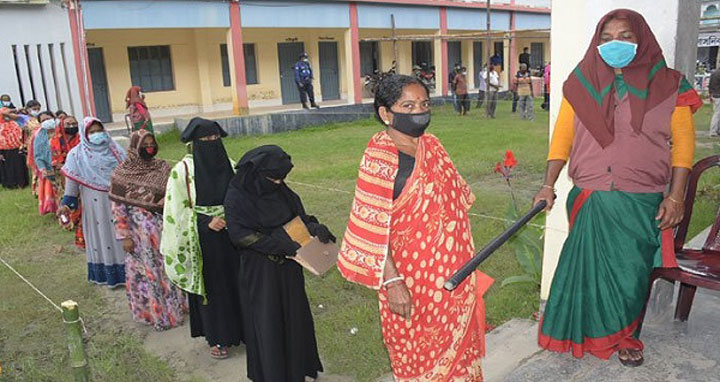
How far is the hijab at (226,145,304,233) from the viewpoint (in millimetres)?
3232

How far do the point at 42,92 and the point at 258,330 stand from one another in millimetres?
10861

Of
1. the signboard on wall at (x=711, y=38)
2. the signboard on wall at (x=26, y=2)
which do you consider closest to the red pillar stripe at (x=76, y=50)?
the signboard on wall at (x=26, y=2)

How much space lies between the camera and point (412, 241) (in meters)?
2.45

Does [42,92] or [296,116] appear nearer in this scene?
[42,92]

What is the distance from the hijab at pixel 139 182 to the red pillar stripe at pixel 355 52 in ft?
48.9

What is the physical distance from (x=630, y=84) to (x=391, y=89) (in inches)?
43.5

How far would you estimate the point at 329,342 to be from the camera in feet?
13.6

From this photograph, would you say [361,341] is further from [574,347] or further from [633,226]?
[633,226]

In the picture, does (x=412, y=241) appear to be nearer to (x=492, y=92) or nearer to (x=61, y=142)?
(x=61, y=142)

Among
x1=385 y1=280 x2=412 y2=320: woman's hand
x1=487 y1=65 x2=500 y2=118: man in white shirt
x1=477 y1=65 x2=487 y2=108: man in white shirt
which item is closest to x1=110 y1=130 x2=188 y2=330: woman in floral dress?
x1=385 y1=280 x2=412 y2=320: woman's hand

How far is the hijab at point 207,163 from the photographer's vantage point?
3.76 metres

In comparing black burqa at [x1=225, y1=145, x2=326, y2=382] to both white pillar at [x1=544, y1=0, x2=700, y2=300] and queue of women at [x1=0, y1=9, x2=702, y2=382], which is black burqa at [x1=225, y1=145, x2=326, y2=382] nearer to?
queue of women at [x1=0, y1=9, x2=702, y2=382]

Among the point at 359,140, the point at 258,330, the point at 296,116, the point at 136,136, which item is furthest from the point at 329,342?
the point at 296,116

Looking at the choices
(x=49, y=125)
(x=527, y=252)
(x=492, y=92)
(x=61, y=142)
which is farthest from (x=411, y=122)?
(x=492, y=92)
